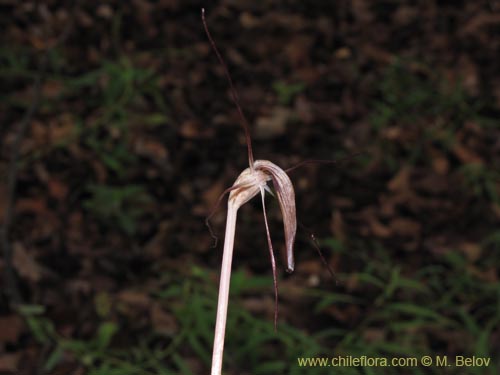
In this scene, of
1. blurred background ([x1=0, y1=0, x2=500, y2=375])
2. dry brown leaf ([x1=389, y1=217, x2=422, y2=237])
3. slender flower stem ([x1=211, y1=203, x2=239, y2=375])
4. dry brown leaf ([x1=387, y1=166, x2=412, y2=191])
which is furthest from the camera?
dry brown leaf ([x1=387, y1=166, x2=412, y2=191])

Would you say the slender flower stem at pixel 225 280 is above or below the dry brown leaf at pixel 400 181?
below

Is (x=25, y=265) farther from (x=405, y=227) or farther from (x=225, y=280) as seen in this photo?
(x=225, y=280)

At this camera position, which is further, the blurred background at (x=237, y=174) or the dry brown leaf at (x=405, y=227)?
the dry brown leaf at (x=405, y=227)

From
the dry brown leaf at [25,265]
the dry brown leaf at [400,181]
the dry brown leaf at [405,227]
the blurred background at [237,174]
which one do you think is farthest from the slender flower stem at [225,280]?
the dry brown leaf at [400,181]

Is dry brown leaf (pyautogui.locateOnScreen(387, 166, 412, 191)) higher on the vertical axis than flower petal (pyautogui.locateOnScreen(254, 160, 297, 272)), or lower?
higher

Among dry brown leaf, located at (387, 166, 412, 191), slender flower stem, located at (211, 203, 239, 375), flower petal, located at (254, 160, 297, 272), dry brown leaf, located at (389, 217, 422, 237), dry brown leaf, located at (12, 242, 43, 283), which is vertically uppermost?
dry brown leaf, located at (387, 166, 412, 191)

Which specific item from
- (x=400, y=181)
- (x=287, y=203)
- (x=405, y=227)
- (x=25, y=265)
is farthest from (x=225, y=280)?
(x=400, y=181)

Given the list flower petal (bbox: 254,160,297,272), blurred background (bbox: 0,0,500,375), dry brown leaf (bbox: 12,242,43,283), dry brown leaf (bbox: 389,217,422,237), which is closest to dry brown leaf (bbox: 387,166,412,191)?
blurred background (bbox: 0,0,500,375)

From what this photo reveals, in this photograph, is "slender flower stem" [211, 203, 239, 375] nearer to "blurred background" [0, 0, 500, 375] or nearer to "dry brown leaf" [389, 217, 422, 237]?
"blurred background" [0, 0, 500, 375]

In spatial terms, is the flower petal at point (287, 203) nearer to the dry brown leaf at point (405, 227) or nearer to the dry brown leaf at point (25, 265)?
the dry brown leaf at point (25, 265)

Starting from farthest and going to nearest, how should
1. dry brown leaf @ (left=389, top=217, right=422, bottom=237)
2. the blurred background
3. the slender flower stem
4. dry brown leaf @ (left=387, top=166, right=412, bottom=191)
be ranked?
dry brown leaf @ (left=387, top=166, right=412, bottom=191) → dry brown leaf @ (left=389, top=217, right=422, bottom=237) → the blurred background → the slender flower stem
